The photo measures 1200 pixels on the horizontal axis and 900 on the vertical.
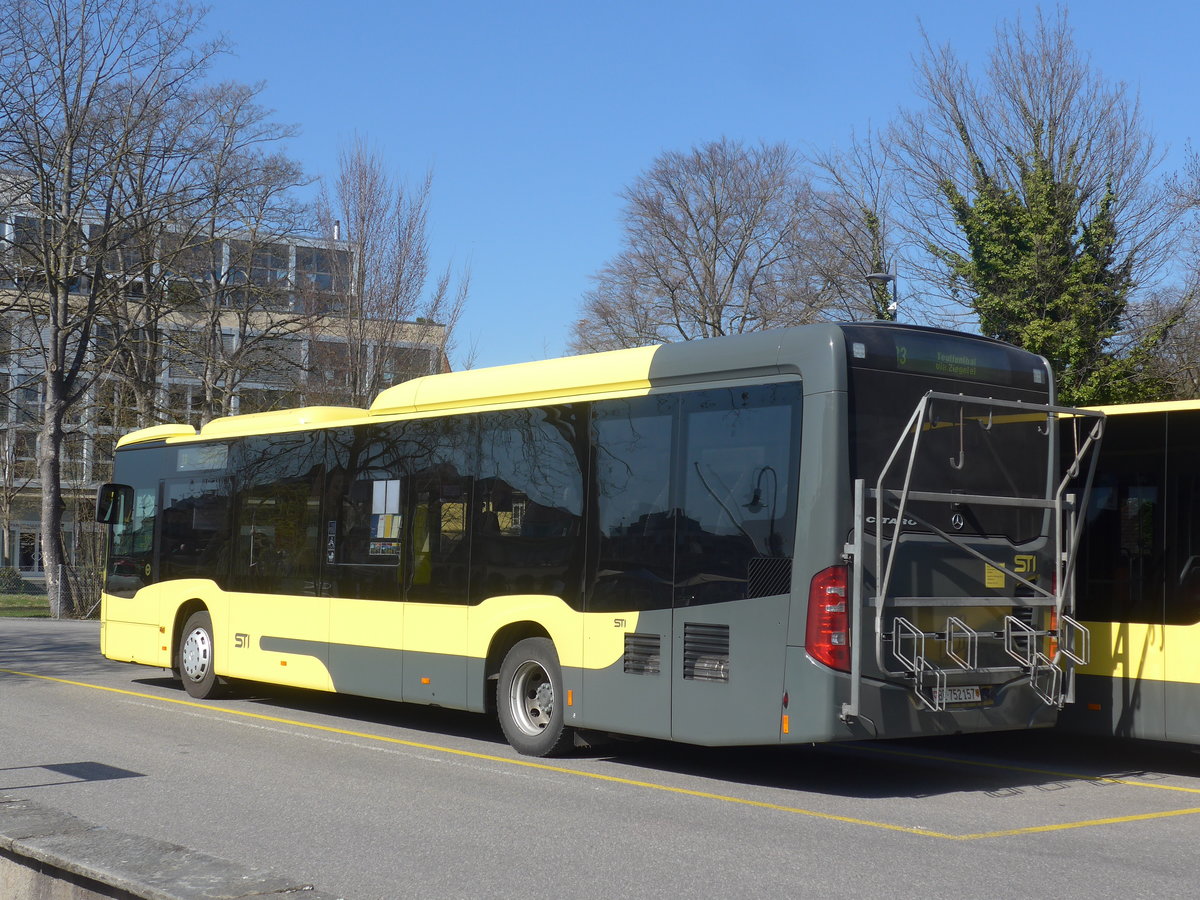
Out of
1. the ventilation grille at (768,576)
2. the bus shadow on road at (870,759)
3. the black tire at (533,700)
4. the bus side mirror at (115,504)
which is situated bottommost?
the bus shadow on road at (870,759)

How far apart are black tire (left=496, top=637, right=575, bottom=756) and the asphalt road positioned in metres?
0.23

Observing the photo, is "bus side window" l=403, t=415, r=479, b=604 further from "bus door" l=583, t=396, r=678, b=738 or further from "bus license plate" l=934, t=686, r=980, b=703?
"bus license plate" l=934, t=686, r=980, b=703

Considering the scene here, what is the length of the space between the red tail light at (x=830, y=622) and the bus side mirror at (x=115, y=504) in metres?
10.8

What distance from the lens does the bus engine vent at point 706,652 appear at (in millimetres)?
9672

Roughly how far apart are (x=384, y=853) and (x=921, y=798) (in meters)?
4.05

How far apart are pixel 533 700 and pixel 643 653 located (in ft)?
5.17

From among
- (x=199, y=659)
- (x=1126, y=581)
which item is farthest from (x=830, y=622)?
(x=199, y=659)

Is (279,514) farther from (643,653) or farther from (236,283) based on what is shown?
(236,283)

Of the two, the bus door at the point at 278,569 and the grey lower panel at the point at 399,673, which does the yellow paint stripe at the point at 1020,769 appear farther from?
the bus door at the point at 278,569

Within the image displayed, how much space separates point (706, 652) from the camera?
9.80 meters

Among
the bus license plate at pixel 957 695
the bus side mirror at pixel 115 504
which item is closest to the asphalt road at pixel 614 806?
the bus license plate at pixel 957 695

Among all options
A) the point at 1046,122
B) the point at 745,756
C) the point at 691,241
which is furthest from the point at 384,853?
the point at 691,241

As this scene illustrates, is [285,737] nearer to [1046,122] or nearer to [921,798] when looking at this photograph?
[921,798]

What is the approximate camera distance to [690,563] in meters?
9.95
